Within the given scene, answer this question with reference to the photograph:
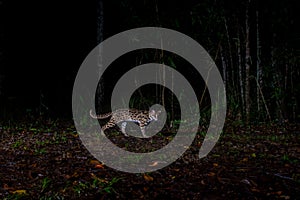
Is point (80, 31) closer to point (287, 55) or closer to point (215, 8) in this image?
point (215, 8)

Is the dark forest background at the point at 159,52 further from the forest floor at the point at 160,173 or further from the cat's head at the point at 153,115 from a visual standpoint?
the forest floor at the point at 160,173

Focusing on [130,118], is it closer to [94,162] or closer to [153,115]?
[153,115]

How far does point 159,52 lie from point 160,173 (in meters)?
5.36

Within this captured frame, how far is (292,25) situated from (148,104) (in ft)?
13.8

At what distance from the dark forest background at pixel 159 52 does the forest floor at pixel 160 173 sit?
98.6 inches

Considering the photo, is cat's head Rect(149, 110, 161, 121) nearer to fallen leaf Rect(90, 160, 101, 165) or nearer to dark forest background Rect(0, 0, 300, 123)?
dark forest background Rect(0, 0, 300, 123)

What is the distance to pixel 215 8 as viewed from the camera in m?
9.07

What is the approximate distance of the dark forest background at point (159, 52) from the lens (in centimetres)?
914

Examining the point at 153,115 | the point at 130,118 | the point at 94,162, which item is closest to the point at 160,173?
the point at 94,162

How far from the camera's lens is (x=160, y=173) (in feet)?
16.8

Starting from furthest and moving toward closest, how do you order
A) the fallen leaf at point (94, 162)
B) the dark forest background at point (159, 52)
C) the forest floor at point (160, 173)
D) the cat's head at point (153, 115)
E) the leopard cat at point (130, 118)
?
the dark forest background at point (159, 52) < the cat's head at point (153, 115) < the leopard cat at point (130, 118) < the fallen leaf at point (94, 162) < the forest floor at point (160, 173)

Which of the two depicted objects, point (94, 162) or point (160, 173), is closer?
point (160, 173)

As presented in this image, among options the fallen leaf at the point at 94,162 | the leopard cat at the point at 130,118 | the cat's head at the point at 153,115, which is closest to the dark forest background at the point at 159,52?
the cat's head at the point at 153,115

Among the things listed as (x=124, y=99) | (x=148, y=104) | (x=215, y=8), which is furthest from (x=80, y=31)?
(x=215, y=8)
